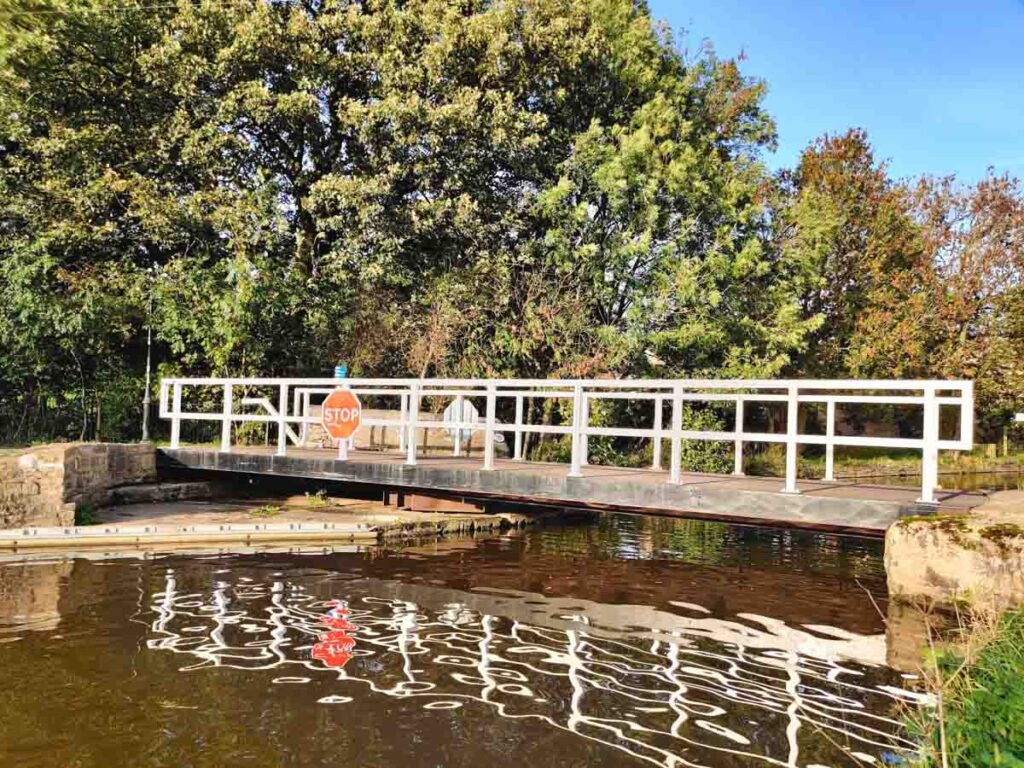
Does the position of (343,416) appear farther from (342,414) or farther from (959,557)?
(959,557)

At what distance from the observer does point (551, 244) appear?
19.5 metres

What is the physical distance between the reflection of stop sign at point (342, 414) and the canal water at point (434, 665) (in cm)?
222

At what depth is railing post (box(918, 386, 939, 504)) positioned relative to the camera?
7422mm

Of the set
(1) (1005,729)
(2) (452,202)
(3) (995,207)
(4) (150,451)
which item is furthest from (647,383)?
(3) (995,207)

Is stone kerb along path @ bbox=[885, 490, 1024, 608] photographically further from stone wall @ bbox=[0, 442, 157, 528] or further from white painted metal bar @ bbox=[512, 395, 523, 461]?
stone wall @ bbox=[0, 442, 157, 528]

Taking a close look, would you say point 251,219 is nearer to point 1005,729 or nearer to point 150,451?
point 150,451

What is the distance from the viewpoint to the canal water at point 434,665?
493 cm

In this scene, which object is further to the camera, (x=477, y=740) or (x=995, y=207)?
(x=995, y=207)

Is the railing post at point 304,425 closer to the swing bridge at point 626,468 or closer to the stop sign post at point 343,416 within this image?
the swing bridge at point 626,468

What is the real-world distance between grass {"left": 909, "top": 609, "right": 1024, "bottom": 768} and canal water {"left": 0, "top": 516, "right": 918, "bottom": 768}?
363 millimetres

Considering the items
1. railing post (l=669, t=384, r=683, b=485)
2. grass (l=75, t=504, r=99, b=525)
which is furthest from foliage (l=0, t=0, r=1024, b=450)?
railing post (l=669, t=384, r=683, b=485)

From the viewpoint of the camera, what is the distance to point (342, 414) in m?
12.5

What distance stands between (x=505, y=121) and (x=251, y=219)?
6.25m

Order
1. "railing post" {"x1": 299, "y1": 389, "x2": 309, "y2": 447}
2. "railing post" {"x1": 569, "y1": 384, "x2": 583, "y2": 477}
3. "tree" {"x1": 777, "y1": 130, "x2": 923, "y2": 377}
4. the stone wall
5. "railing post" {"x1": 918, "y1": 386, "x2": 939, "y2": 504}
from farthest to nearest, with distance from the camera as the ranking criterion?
"tree" {"x1": 777, "y1": 130, "x2": 923, "y2": 377} < "railing post" {"x1": 299, "y1": 389, "x2": 309, "y2": 447} < the stone wall < "railing post" {"x1": 569, "y1": 384, "x2": 583, "y2": 477} < "railing post" {"x1": 918, "y1": 386, "x2": 939, "y2": 504}
